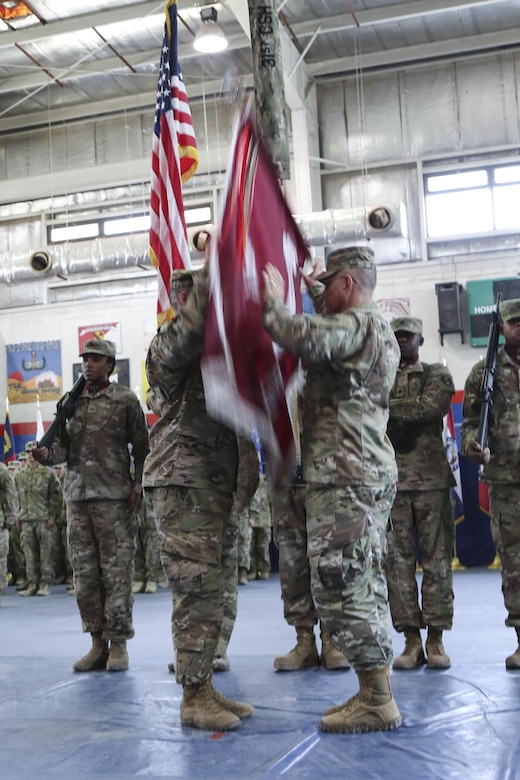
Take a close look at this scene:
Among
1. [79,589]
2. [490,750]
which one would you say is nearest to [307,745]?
[490,750]

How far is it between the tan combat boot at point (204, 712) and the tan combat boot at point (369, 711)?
0.35 metres

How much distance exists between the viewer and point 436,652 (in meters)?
4.26

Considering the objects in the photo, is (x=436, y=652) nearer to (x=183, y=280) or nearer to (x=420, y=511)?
(x=420, y=511)

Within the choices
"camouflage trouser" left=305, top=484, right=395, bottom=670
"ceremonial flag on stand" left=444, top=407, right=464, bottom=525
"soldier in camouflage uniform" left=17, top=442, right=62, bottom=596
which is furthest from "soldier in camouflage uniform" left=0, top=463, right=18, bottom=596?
"camouflage trouser" left=305, top=484, right=395, bottom=670

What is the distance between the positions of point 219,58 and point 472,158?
4.03 meters

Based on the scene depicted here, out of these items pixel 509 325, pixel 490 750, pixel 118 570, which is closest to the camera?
pixel 490 750

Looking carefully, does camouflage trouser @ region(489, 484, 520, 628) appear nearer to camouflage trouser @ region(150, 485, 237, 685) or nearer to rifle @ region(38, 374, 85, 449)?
camouflage trouser @ region(150, 485, 237, 685)

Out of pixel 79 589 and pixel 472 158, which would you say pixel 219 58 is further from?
pixel 79 589

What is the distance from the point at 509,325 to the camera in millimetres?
4242

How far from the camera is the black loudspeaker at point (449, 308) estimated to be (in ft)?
39.9

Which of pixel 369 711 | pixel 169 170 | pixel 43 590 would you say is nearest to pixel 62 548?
pixel 43 590

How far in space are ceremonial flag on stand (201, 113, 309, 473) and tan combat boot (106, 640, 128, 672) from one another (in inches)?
63.5

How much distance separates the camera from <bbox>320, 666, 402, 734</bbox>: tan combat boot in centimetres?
308

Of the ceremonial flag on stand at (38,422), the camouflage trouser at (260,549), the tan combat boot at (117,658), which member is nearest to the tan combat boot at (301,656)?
the tan combat boot at (117,658)
